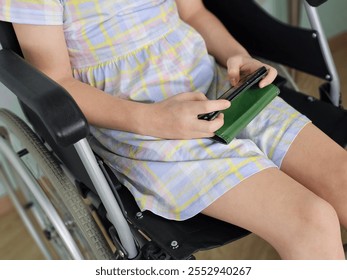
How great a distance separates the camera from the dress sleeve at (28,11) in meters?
0.72

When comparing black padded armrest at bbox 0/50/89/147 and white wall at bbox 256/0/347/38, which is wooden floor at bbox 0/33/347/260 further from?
black padded armrest at bbox 0/50/89/147

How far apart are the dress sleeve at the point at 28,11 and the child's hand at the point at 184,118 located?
217 millimetres

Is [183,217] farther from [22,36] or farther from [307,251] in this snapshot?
[22,36]

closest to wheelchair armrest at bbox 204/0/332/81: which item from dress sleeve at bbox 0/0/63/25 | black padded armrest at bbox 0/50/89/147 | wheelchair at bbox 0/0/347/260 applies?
wheelchair at bbox 0/0/347/260

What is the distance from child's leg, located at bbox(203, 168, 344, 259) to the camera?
0.66 m

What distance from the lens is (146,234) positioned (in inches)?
29.0

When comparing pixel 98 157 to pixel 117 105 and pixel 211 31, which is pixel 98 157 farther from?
pixel 211 31

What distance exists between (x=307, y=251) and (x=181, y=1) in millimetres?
563

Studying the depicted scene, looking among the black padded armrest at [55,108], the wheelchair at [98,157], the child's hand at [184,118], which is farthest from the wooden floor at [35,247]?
the black padded armrest at [55,108]

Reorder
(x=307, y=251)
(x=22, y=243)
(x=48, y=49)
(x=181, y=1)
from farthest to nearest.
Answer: (x=22, y=243)
(x=181, y=1)
(x=48, y=49)
(x=307, y=251)

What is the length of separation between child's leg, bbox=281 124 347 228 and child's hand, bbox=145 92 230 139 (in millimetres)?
166

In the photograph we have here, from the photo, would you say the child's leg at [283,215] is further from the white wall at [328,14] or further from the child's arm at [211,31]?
the white wall at [328,14]

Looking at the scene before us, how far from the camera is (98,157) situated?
819mm
